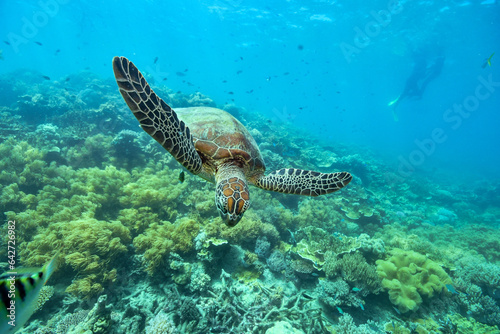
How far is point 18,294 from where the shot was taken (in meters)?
1.64

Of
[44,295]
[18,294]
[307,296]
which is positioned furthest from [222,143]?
[44,295]

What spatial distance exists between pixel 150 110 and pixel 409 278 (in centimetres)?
708

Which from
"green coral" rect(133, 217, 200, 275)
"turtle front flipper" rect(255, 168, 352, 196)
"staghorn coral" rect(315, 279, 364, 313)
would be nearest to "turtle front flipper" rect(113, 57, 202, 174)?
"turtle front flipper" rect(255, 168, 352, 196)

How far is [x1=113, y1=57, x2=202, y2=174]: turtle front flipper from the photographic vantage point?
7.82 feet

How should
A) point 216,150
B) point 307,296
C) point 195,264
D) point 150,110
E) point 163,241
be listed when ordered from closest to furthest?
point 150,110, point 216,150, point 163,241, point 195,264, point 307,296

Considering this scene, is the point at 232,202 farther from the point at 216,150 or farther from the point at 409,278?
the point at 409,278

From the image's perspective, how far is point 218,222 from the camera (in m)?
5.12

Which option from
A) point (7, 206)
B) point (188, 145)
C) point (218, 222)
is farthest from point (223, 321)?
point (7, 206)

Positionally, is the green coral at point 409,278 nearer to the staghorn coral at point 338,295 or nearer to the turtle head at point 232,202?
the staghorn coral at point 338,295

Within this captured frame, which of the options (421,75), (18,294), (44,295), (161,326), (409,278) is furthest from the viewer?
(421,75)

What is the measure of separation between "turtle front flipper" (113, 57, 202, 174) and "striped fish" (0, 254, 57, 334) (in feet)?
5.45

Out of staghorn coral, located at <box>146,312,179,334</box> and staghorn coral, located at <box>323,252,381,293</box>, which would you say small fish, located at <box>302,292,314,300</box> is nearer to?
staghorn coral, located at <box>323,252,381,293</box>

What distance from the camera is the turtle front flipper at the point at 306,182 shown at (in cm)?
409

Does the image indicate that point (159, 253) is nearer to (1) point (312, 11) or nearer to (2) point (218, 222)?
(2) point (218, 222)
